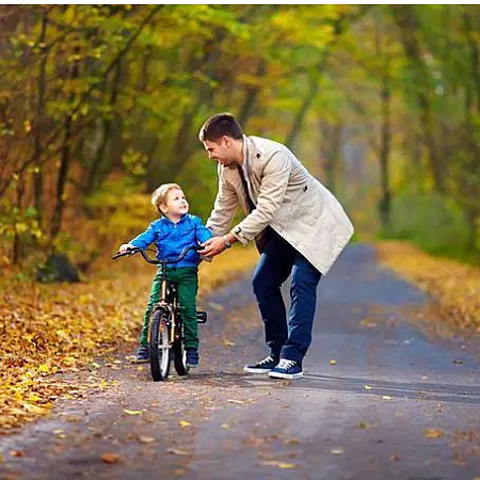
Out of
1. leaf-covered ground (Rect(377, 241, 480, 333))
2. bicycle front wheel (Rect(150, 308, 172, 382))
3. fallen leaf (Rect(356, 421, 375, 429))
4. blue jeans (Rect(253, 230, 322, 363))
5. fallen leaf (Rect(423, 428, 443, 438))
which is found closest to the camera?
fallen leaf (Rect(423, 428, 443, 438))

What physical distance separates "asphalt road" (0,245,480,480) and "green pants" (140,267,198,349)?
0.35 m

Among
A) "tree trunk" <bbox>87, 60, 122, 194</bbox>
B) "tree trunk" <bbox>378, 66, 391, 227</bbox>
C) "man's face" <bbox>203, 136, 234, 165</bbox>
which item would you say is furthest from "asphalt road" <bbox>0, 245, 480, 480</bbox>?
"tree trunk" <bbox>378, 66, 391, 227</bbox>

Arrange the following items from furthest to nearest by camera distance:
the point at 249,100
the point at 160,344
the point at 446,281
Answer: the point at 249,100 < the point at 446,281 < the point at 160,344

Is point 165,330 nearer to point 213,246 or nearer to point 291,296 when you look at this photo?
point 213,246

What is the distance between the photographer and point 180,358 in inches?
352

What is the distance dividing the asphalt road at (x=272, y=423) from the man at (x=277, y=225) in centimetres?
37

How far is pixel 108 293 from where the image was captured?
Answer: 16.2 metres

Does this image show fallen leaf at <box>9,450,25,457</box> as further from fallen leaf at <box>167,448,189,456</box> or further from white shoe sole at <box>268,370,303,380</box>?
white shoe sole at <box>268,370,303,380</box>

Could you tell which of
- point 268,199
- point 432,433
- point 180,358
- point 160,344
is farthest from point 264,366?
point 432,433

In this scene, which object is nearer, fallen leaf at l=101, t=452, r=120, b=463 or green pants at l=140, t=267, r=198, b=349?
fallen leaf at l=101, t=452, r=120, b=463

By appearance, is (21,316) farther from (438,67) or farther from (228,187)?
(438,67)

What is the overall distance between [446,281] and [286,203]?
1318cm

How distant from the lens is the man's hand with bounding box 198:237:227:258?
344 inches

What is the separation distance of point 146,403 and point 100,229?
12.4m
